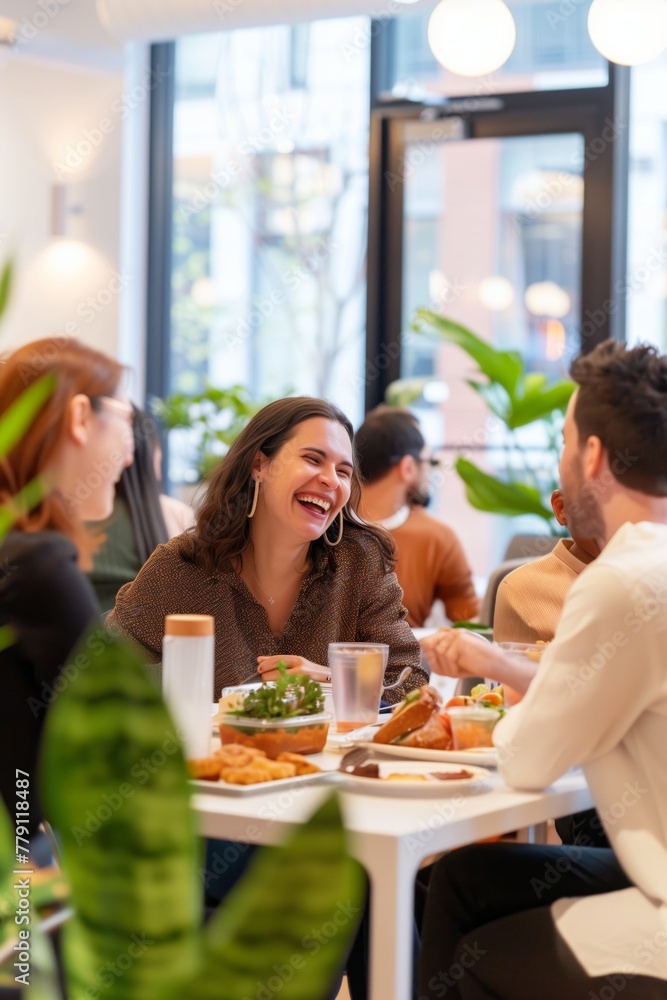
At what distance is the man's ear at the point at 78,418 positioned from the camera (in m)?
1.45

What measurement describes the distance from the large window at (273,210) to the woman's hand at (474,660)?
484 centimetres

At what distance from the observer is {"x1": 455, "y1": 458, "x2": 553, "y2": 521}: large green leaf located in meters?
5.10

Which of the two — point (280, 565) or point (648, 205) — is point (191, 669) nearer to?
point (280, 565)

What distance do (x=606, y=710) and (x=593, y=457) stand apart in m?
0.35

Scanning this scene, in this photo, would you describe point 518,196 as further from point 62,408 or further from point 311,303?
point 62,408

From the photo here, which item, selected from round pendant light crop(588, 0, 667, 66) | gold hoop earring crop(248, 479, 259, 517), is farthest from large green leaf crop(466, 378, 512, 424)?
gold hoop earring crop(248, 479, 259, 517)

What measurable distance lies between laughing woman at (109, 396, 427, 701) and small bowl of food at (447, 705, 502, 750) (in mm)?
556

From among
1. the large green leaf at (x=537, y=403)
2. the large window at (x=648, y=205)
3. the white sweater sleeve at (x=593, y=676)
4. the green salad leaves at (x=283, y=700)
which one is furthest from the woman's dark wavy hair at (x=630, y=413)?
the large window at (x=648, y=205)

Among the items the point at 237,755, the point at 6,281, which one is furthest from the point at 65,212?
the point at 6,281

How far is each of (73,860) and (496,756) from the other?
111 centimetres

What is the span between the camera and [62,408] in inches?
57.2

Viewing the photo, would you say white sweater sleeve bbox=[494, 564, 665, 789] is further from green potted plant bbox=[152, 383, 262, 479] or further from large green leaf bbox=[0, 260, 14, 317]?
green potted plant bbox=[152, 383, 262, 479]

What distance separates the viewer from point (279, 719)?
1663 mm

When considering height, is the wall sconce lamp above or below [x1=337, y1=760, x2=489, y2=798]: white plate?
above
